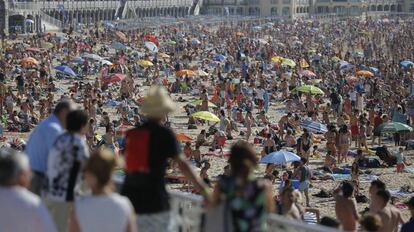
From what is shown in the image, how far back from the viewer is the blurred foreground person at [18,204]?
13.3ft

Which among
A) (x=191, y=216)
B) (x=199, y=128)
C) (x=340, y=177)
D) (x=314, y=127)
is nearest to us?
(x=191, y=216)

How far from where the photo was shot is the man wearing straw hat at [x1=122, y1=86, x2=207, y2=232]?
4730mm

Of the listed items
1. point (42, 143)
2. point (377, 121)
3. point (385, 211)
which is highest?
point (42, 143)

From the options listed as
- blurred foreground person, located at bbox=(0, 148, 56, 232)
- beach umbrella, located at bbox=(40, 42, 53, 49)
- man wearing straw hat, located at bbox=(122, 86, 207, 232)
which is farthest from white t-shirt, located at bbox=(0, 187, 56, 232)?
beach umbrella, located at bbox=(40, 42, 53, 49)

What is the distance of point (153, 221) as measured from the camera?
484 cm

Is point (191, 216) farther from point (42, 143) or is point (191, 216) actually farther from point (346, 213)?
point (346, 213)

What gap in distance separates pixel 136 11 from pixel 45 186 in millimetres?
75055

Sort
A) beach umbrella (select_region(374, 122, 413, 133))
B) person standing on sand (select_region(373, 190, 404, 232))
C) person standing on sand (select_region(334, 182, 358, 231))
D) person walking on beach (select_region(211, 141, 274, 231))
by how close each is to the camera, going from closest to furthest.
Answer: person walking on beach (select_region(211, 141, 274, 231)), person standing on sand (select_region(334, 182, 358, 231)), person standing on sand (select_region(373, 190, 404, 232)), beach umbrella (select_region(374, 122, 413, 133))

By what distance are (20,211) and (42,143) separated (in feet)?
4.44

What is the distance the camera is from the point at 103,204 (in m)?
4.24

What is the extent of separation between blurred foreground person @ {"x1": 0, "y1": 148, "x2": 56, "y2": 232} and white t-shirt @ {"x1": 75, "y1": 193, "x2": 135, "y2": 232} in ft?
0.89

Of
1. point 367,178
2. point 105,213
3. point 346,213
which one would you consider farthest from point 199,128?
point 105,213

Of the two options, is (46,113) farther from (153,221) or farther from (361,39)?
(361,39)

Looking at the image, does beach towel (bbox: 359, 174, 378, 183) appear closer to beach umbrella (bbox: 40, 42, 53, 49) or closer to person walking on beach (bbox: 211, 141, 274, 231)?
person walking on beach (bbox: 211, 141, 274, 231)
